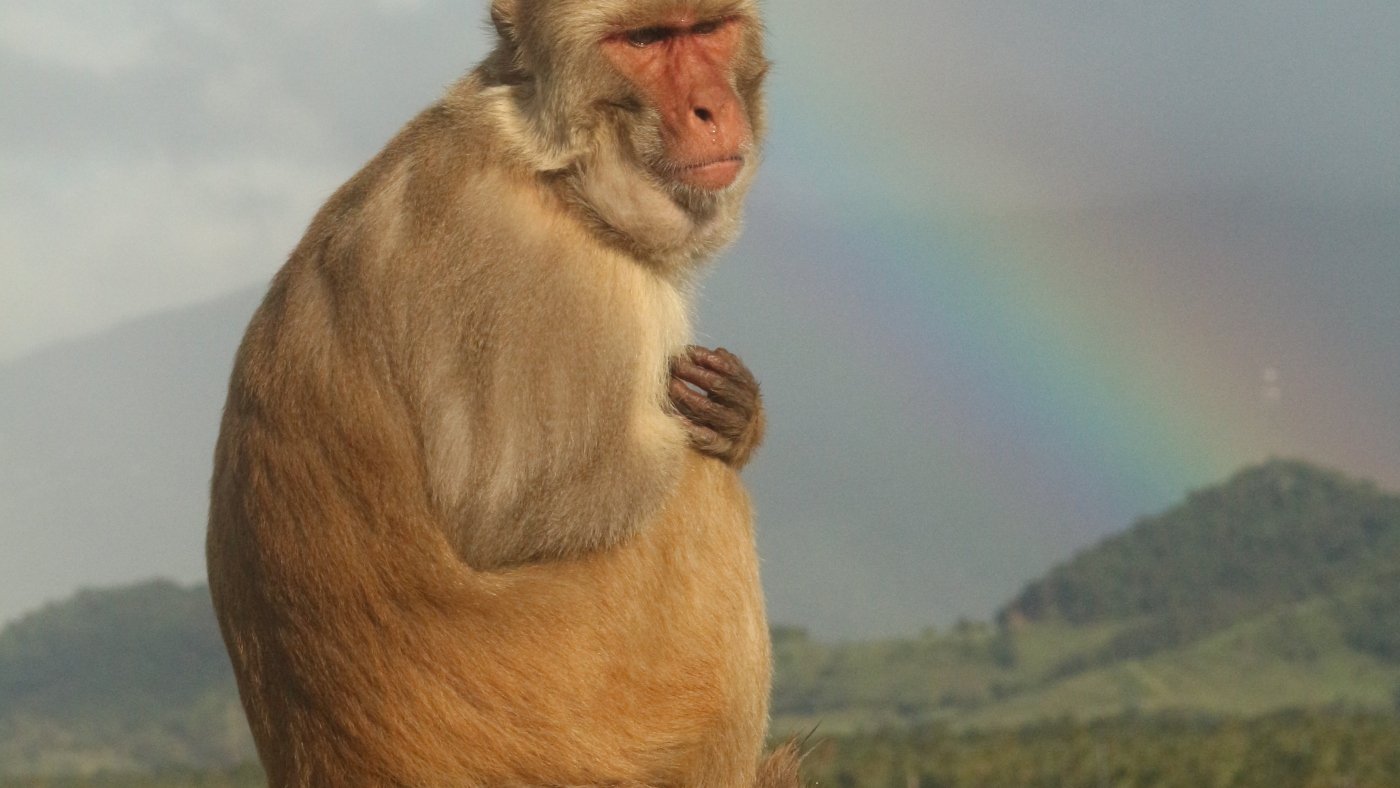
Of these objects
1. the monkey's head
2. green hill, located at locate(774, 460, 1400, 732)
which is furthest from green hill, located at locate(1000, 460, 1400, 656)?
the monkey's head

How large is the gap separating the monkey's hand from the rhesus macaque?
0.7 inches

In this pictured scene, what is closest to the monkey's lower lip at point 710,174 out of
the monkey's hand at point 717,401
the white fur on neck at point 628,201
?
the white fur on neck at point 628,201

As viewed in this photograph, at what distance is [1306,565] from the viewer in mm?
145000

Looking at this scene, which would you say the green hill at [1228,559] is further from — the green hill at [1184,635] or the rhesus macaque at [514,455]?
the rhesus macaque at [514,455]

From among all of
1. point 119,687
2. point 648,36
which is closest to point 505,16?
point 648,36

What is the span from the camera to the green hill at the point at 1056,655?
113 metres

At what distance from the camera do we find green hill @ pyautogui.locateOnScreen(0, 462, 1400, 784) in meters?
113

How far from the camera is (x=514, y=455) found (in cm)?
638

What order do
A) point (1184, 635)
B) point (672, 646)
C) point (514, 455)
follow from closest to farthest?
point (514, 455), point (672, 646), point (1184, 635)

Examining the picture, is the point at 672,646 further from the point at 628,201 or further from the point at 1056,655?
the point at 1056,655

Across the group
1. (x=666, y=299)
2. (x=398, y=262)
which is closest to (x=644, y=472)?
(x=666, y=299)

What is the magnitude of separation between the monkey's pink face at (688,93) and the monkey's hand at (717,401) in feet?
2.78

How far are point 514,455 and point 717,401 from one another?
3.83ft

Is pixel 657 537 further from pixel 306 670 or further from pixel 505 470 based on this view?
pixel 306 670
